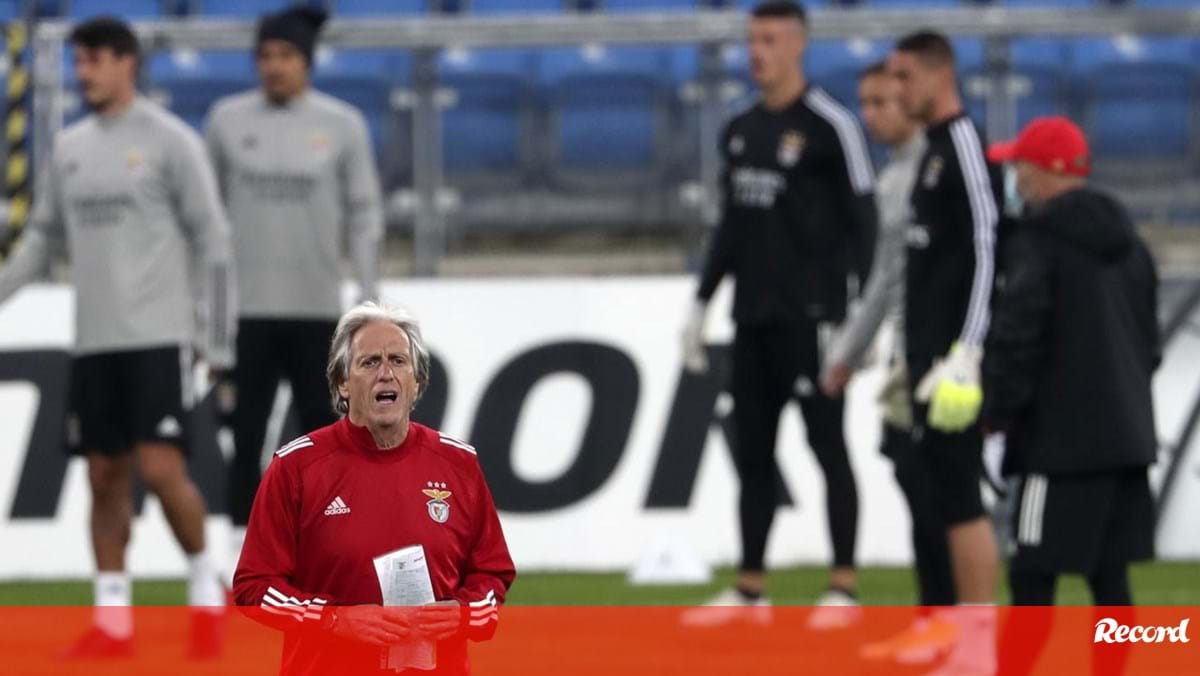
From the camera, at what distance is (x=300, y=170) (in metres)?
9.65

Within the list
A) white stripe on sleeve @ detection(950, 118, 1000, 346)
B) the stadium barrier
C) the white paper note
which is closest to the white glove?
the stadium barrier

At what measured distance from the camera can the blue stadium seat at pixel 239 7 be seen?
14.9m

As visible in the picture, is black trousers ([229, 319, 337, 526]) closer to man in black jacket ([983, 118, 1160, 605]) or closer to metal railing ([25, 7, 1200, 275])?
metal railing ([25, 7, 1200, 275])

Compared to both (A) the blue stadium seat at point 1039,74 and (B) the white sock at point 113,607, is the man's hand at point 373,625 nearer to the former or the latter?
(B) the white sock at point 113,607

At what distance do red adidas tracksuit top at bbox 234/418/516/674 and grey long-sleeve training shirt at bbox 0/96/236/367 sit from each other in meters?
4.58

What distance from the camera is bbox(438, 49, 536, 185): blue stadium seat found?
1202 cm

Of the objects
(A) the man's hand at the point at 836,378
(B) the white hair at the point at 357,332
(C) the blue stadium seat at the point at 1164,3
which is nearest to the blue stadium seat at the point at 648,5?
(C) the blue stadium seat at the point at 1164,3

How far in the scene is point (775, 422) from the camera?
9414 mm

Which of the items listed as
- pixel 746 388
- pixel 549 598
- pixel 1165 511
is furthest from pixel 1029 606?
pixel 1165 511

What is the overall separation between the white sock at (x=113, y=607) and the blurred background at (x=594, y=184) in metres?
2.19

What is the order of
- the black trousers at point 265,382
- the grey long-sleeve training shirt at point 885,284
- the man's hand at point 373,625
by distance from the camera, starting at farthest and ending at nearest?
the black trousers at point 265,382
the grey long-sleeve training shirt at point 885,284
the man's hand at point 373,625

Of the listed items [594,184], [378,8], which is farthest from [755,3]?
[594,184]

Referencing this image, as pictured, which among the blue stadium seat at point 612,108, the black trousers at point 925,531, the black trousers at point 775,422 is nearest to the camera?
the black trousers at point 925,531

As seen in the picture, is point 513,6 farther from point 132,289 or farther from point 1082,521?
point 1082,521
